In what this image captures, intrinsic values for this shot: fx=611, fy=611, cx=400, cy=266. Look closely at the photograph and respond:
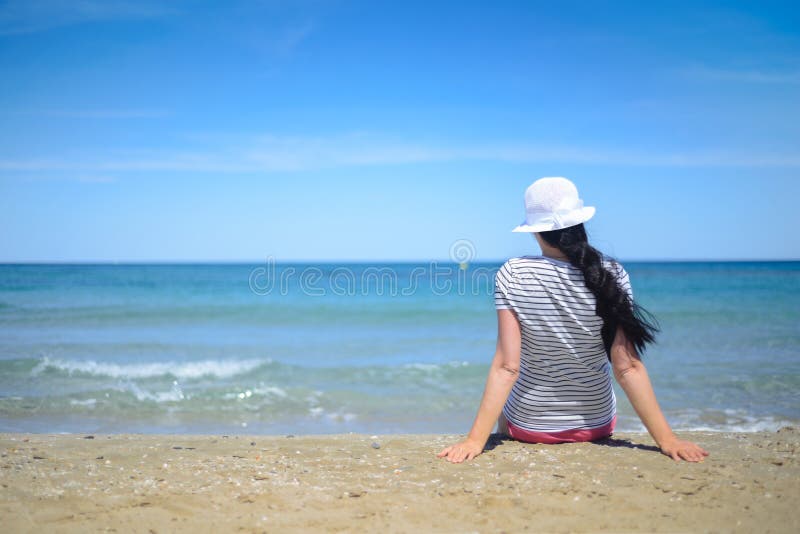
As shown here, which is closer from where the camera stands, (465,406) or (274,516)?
(274,516)

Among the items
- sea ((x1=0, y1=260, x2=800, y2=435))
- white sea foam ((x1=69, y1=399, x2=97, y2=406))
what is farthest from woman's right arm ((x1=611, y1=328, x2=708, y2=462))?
white sea foam ((x1=69, y1=399, x2=97, y2=406))

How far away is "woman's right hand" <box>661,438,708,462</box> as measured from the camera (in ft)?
10.9

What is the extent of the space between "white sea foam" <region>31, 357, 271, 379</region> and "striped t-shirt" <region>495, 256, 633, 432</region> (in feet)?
23.7

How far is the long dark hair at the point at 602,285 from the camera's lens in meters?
3.14

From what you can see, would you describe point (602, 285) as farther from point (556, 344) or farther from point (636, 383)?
point (636, 383)

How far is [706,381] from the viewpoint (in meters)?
8.71

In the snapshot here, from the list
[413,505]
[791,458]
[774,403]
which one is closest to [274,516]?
[413,505]

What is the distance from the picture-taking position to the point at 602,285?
314 centimetres

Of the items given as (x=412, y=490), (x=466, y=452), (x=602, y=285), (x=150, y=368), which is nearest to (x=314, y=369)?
(x=150, y=368)

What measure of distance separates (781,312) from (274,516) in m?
19.2

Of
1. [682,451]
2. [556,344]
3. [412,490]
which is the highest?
[556,344]

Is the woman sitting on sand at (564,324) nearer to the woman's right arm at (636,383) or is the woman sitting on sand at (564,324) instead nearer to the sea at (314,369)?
the woman's right arm at (636,383)

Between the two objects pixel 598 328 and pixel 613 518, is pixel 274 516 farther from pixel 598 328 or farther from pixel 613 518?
Answer: pixel 598 328

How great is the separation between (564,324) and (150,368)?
8557 mm
